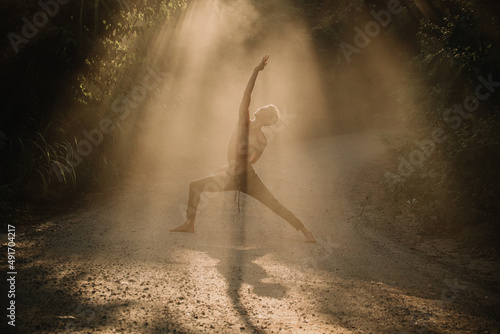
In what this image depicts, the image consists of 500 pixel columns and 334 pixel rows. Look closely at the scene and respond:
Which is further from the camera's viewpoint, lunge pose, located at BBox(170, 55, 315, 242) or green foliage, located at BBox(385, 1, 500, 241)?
green foliage, located at BBox(385, 1, 500, 241)

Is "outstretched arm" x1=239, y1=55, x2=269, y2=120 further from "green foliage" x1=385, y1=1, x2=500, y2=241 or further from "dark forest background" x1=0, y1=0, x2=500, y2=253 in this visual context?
"green foliage" x1=385, y1=1, x2=500, y2=241

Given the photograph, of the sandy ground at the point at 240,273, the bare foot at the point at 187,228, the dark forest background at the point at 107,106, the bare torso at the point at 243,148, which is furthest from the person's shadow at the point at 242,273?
the dark forest background at the point at 107,106

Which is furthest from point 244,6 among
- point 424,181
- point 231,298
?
point 231,298

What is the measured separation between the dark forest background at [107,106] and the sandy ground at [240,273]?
0.53 m

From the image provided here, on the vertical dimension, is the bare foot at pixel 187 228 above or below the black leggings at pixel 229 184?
below

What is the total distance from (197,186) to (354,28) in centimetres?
1233

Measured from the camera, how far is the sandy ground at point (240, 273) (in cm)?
339

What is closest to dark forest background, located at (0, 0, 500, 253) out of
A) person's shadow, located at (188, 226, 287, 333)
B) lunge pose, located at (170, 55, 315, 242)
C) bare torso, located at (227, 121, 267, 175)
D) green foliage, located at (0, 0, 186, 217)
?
green foliage, located at (0, 0, 186, 217)

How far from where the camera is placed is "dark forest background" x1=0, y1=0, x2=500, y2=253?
20.0ft

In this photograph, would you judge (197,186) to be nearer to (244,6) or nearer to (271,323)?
(271,323)

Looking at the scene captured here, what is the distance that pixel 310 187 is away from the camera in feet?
30.6

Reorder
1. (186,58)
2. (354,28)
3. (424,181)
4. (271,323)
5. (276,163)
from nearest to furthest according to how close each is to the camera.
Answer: (271,323) → (424,181) → (276,163) → (186,58) → (354,28)

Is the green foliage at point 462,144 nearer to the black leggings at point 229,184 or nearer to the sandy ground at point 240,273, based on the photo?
the sandy ground at point 240,273

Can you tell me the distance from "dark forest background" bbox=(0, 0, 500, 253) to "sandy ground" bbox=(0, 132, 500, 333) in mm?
532
